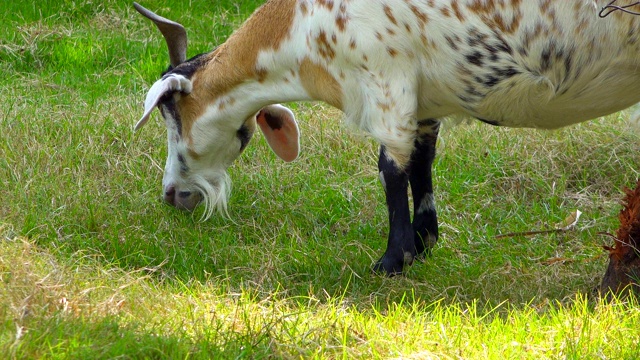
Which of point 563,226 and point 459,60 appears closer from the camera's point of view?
point 459,60

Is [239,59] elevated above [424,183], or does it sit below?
above

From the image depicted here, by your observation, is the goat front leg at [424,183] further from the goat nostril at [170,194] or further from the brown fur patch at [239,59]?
the goat nostril at [170,194]

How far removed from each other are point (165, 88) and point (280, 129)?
830 mm

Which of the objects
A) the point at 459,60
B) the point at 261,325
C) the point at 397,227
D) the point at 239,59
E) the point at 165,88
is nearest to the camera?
the point at 261,325

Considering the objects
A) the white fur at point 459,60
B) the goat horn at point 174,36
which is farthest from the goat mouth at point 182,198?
the white fur at point 459,60

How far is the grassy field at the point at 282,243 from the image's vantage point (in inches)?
153

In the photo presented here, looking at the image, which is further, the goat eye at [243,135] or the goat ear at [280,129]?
the goat ear at [280,129]

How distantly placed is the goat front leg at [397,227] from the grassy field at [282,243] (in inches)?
4.2

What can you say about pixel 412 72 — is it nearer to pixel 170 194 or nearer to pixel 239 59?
pixel 239 59

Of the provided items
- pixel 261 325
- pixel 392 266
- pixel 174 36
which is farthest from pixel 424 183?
pixel 261 325

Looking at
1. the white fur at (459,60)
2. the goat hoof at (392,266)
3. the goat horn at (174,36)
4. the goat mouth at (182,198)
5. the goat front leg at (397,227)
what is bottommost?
the goat mouth at (182,198)

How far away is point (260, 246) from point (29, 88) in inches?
120

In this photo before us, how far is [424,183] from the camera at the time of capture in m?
5.62

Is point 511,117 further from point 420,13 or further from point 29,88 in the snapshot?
point 29,88
